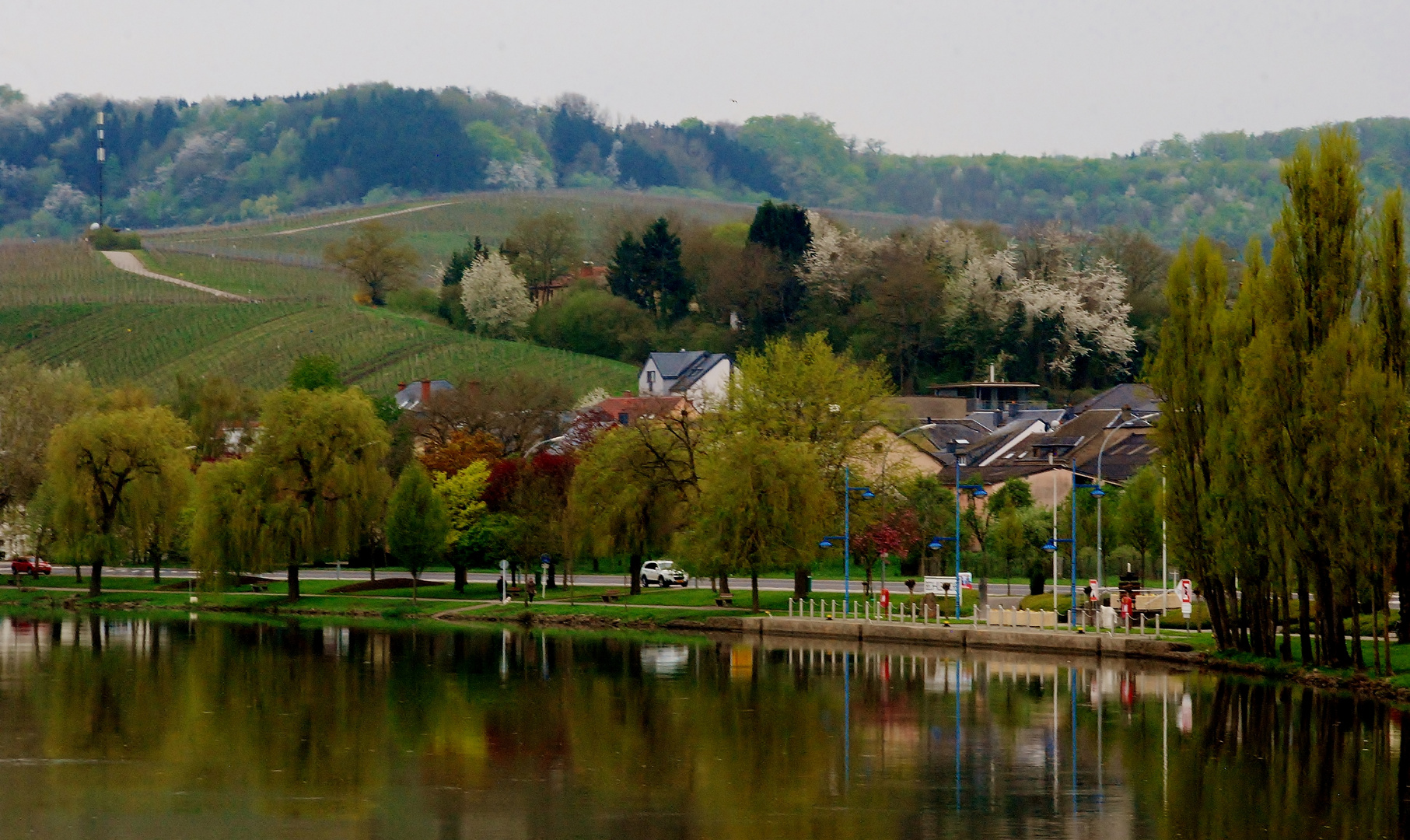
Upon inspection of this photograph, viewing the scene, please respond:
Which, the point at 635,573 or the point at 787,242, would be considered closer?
the point at 635,573

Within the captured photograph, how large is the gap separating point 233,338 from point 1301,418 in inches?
4688

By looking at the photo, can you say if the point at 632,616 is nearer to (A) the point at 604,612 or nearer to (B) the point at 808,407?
(A) the point at 604,612

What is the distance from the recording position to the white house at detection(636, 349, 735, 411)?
13700 centimetres

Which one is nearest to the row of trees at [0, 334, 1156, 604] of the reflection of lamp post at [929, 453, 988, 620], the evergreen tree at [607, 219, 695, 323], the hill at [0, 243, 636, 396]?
the reflection of lamp post at [929, 453, 988, 620]

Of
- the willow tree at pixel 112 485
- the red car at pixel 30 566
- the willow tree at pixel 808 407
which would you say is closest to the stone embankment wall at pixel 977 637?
the willow tree at pixel 808 407

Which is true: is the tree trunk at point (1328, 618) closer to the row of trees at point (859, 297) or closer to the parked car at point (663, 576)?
the parked car at point (663, 576)

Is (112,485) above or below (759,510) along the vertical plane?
above

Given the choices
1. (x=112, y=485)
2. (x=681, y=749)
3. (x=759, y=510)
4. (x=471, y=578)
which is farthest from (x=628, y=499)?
(x=681, y=749)

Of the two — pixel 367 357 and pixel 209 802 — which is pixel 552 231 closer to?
pixel 367 357

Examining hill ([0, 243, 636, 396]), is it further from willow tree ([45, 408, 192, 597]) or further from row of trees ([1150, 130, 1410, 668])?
row of trees ([1150, 130, 1410, 668])

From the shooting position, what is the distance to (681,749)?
3325 cm

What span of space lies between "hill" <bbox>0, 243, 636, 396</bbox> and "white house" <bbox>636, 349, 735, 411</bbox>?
2585 mm

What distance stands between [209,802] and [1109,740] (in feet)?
54.7

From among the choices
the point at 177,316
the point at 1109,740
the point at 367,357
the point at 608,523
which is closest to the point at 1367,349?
the point at 1109,740
